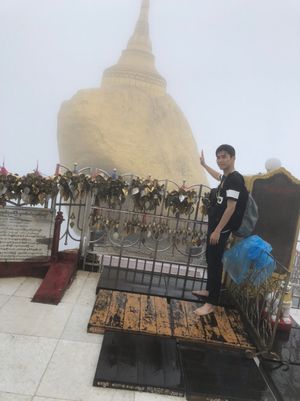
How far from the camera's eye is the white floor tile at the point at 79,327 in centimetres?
312

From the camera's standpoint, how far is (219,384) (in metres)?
2.65

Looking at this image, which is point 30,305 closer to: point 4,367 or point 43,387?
point 4,367

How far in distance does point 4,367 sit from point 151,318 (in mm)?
1526

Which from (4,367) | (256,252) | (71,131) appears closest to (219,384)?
(256,252)

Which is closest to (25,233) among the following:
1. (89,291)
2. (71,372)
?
(89,291)

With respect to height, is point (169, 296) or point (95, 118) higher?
point (95, 118)

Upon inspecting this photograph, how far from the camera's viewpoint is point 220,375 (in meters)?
2.77

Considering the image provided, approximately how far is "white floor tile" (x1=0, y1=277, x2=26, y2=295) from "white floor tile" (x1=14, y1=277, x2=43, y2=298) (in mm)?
49

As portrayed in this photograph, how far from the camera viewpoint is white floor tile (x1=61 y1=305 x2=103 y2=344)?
10.2 ft

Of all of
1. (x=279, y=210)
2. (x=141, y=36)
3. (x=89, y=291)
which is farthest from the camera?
(x=141, y=36)

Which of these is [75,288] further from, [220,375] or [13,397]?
[220,375]

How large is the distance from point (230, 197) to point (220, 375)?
5.56 ft

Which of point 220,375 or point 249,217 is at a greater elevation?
point 249,217

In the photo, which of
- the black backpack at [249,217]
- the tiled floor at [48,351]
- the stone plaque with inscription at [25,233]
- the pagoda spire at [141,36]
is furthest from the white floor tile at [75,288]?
the pagoda spire at [141,36]
